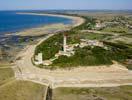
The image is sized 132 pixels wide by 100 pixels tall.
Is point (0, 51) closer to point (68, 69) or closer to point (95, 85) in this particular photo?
point (68, 69)

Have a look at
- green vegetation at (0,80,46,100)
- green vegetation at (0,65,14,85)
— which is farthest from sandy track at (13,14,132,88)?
green vegetation at (0,80,46,100)

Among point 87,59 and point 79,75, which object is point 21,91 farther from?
point 87,59

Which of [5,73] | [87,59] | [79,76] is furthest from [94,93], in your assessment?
[5,73]

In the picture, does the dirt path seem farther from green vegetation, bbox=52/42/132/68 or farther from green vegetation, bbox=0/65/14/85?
green vegetation, bbox=52/42/132/68

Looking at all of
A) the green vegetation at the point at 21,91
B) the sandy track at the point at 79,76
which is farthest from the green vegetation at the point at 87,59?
the green vegetation at the point at 21,91

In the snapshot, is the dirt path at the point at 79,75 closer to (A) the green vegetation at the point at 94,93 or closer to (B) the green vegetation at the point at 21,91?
(A) the green vegetation at the point at 94,93

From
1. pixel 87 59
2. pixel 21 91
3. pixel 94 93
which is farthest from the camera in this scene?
pixel 87 59
